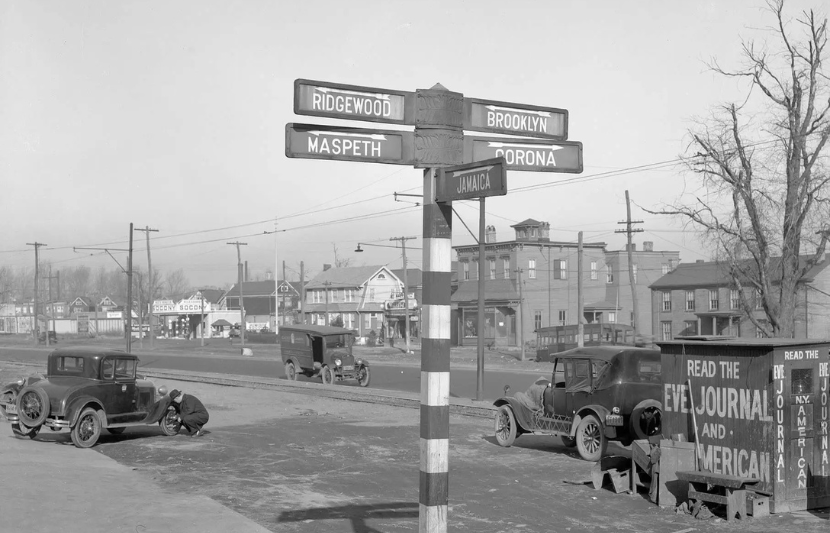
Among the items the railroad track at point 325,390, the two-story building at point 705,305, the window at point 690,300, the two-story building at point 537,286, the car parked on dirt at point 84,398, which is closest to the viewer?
the car parked on dirt at point 84,398

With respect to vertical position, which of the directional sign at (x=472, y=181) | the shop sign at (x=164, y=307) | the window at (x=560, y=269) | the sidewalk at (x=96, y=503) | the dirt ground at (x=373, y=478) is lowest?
the dirt ground at (x=373, y=478)

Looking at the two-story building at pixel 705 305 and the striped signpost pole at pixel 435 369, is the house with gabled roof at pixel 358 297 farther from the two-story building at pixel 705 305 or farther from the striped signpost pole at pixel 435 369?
the striped signpost pole at pixel 435 369

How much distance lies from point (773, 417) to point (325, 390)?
2400 cm

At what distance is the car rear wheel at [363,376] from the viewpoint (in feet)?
122

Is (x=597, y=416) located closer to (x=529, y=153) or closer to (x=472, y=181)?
(x=529, y=153)

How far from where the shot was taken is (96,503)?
10672 mm

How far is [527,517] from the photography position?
11016mm

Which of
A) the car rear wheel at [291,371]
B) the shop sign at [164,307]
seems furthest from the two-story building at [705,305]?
the shop sign at [164,307]

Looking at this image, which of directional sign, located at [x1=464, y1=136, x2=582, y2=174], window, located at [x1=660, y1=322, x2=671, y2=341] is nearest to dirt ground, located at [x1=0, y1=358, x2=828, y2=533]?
directional sign, located at [x1=464, y1=136, x2=582, y2=174]

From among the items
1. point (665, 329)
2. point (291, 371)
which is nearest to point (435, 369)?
point (291, 371)

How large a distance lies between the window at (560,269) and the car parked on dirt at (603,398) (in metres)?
64.1

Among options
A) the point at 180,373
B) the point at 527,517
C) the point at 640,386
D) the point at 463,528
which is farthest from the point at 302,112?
the point at 180,373

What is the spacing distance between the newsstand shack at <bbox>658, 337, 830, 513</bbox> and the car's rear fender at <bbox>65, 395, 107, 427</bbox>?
11652 millimetres

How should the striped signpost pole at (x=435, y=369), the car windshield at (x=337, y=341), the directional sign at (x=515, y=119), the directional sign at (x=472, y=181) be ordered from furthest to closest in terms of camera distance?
the car windshield at (x=337, y=341), the directional sign at (x=515, y=119), the striped signpost pole at (x=435, y=369), the directional sign at (x=472, y=181)
